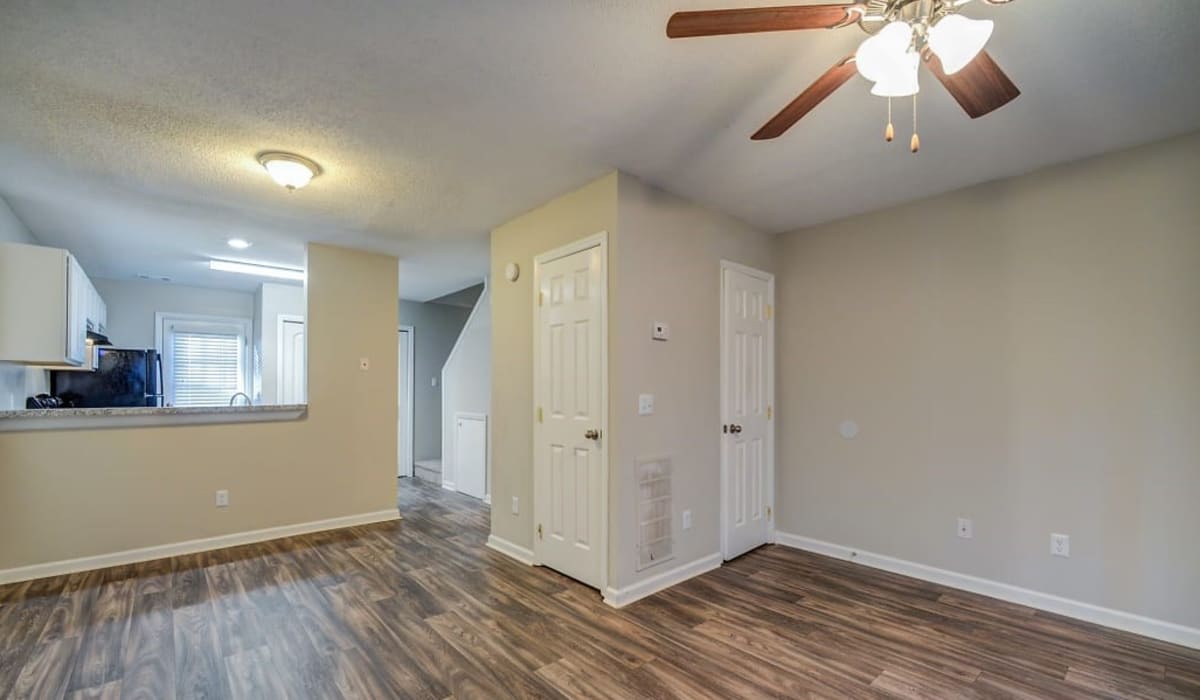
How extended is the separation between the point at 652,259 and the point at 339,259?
3.02 m

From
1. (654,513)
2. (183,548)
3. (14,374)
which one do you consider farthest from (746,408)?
(14,374)

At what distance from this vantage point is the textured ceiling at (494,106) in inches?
66.8

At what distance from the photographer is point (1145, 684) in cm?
209

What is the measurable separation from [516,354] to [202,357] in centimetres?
505

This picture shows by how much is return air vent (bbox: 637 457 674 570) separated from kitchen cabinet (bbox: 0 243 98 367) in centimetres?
388

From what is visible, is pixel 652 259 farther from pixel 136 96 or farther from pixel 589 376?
pixel 136 96

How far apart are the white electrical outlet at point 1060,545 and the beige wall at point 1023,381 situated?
36 millimetres

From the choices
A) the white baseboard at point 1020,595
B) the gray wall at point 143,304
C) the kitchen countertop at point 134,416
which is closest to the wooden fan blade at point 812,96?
the white baseboard at point 1020,595

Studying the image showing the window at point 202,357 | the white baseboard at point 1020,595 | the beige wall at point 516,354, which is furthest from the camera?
the window at point 202,357

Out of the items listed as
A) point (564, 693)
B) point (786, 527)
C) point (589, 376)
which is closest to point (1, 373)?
point (589, 376)

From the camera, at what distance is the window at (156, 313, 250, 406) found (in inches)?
237

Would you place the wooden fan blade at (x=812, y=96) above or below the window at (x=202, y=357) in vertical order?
above

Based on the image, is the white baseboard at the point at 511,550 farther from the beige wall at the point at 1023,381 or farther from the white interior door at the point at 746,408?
the beige wall at the point at 1023,381

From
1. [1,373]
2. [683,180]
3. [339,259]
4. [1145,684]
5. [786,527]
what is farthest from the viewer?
[339,259]
